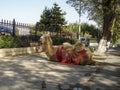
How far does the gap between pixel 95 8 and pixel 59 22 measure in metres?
16.2

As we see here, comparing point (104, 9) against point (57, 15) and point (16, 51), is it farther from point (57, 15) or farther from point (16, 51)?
point (57, 15)

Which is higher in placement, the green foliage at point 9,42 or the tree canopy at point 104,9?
the tree canopy at point 104,9

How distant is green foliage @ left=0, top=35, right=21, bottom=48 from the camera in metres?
18.9

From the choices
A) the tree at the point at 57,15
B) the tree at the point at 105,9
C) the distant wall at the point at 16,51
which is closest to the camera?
the distant wall at the point at 16,51

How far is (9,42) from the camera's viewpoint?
19609 mm

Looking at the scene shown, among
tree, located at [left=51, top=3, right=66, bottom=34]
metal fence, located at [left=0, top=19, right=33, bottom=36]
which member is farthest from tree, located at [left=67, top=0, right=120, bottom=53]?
tree, located at [left=51, top=3, right=66, bottom=34]

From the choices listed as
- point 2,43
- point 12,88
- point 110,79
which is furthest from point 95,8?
point 12,88

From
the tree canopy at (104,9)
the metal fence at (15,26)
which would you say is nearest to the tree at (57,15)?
the tree canopy at (104,9)

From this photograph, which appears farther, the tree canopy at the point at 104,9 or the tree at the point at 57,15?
the tree at the point at 57,15

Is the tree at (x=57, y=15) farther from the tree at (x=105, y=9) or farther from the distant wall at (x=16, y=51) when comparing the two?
the distant wall at (x=16, y=51)

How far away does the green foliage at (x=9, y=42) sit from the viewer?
18944 millimetres

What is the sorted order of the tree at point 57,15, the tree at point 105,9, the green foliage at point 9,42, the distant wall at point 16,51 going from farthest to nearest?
the tree at point 57,15 < the tree at point 105,9 < the green foliage at point 9,42 < the distant wall at point 16,51

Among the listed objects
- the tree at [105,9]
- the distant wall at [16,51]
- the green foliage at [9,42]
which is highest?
the tree at [105,9]

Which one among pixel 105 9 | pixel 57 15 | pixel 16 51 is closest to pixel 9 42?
pixel 16 51
